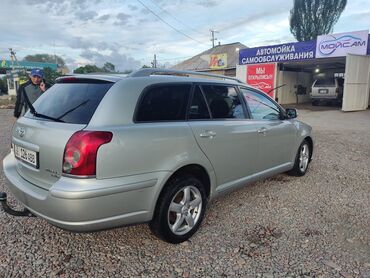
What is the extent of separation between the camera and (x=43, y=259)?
2.79m

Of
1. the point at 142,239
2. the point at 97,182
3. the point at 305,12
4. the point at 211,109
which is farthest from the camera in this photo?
the point at 305,12

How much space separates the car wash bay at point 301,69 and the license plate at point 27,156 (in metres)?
13.9

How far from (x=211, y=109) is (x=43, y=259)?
83.5 inches

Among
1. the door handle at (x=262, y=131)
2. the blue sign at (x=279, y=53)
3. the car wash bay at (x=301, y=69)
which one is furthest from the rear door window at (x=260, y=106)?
the blue sign at (x=279, y=53)

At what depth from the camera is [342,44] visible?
1695cm

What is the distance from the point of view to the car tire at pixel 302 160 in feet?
16.5

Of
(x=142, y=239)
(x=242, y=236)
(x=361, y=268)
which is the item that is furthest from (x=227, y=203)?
(x=361, y=268)

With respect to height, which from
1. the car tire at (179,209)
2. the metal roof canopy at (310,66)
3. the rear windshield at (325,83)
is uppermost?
the metal roof canopy at (310,66)

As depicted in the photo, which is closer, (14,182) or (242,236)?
(14,182)

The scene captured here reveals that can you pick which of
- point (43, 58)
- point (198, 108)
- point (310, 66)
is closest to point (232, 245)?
point (198, 108)

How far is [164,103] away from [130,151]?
0.64 metres

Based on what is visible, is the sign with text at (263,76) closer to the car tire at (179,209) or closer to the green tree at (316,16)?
the car tire at (179,209)

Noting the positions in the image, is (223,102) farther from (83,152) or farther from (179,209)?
(83,152)

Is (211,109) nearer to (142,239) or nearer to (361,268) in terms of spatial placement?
(142,239)
